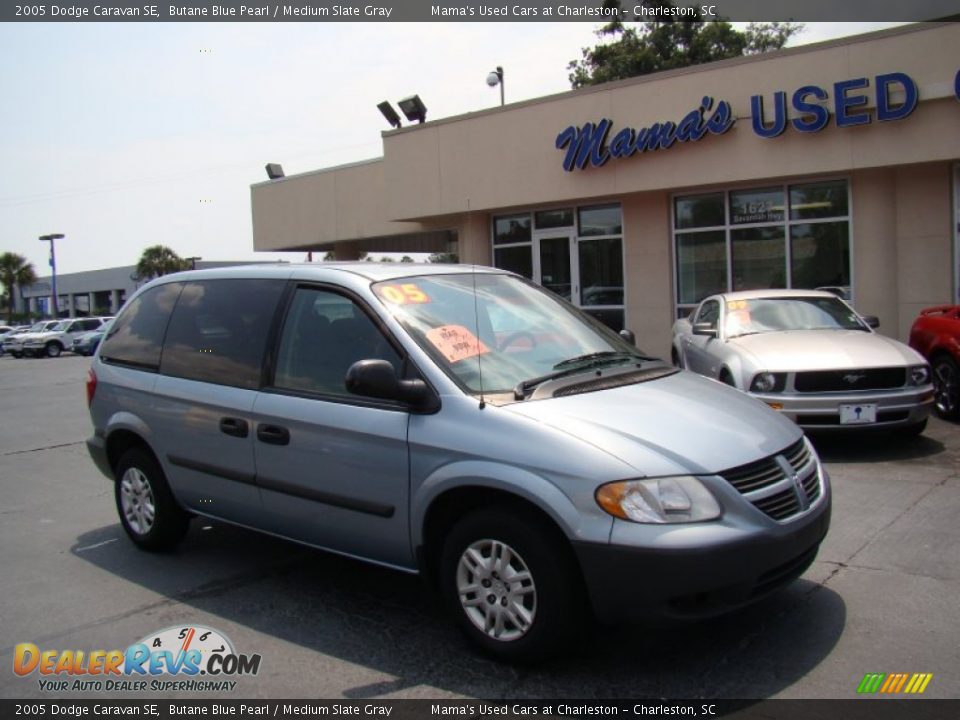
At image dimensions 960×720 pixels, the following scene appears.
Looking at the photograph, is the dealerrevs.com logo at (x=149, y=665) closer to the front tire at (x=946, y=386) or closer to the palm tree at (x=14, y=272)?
the front tire at (x=946, y=386)

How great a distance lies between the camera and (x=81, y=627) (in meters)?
4.30

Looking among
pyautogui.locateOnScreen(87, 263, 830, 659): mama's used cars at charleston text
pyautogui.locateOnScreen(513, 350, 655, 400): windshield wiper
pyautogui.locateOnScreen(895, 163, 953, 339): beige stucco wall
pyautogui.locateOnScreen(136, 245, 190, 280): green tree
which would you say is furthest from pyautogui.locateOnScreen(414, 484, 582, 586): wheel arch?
pyautogui.locateOnScreen(136, 245, 190, 280): green tree

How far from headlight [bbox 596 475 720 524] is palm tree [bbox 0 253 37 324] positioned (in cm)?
7657

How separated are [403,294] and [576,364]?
96cm

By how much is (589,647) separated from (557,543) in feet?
2.25

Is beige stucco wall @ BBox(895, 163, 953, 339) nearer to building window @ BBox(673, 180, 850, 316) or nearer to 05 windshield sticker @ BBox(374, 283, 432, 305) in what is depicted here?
building window @ BBox(673, 180, 850, 316)

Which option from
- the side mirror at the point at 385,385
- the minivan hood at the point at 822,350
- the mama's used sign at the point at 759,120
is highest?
the mama's used sign at the point at 759,120

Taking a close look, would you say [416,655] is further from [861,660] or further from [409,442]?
[861,660]

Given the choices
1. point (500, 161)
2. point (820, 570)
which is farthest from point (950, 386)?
point (500, 161)

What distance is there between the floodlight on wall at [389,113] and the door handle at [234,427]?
15553 mm

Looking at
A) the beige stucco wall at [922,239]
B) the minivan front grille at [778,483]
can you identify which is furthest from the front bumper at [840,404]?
the beige stucco wall at [922,239]

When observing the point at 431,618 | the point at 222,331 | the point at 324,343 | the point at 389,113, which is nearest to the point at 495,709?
the point at 431,618

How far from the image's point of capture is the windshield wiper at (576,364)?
3855mm

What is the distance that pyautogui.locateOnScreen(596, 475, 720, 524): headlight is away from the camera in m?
3.28
